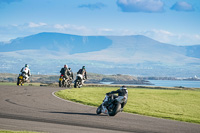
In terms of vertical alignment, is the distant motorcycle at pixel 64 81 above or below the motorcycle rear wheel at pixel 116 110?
above

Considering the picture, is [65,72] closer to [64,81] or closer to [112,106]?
[64,81]

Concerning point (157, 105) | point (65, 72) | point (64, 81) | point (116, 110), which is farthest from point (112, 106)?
point (64, 81)

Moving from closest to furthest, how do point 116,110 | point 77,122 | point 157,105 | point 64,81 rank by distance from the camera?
1. point 77,122
2. point 116,110
3. point 157,105
4. point 64,81

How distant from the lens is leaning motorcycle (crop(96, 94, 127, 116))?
19.0m

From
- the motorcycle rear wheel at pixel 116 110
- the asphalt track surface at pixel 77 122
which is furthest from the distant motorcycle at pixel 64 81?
the motorcycle rear wheel at pixel 116 110

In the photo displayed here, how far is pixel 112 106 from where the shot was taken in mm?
19297

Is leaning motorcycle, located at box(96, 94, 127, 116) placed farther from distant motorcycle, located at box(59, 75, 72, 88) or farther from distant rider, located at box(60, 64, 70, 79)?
distant motorcycle, located at box(59, 75, 72, 88)

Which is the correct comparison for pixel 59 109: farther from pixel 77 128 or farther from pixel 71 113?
pixel 77 128

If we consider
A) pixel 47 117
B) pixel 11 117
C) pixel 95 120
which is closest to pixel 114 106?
pixel 95 120

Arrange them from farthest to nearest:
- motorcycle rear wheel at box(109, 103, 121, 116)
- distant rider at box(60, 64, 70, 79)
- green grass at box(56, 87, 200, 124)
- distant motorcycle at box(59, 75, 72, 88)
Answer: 1. distant motorcycle at box(59, 75, 72, 88)
2. distant rider at box(60, 64, 70, 79)
3. green grass at box(56, 87, 200, 124)
4. motorcycle rear wheel at box(109, 103, 121, 116)

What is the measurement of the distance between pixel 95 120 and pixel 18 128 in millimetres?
3930

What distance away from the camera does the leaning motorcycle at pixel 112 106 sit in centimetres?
1895

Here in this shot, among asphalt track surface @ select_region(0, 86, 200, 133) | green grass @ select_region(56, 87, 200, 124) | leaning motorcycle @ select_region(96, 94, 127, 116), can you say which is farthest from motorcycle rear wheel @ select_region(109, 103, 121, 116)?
green grass @ select_region(56, 87, 200, 124)

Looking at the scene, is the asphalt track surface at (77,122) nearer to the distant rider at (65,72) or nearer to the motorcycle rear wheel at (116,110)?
the motorcycle rear wheel at (116,110)
